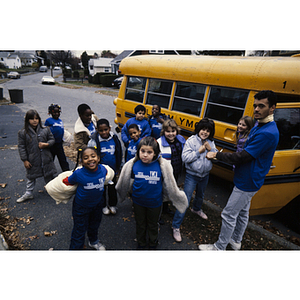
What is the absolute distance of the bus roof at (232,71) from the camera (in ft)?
10.6

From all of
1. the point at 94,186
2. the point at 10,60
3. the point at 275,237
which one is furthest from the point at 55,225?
the point at 10,60

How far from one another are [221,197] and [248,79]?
249 cm

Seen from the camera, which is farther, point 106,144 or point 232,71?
point 232,71

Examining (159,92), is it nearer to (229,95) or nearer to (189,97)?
(189,97)

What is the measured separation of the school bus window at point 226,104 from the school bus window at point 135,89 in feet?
7.25

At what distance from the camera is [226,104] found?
4.02 m

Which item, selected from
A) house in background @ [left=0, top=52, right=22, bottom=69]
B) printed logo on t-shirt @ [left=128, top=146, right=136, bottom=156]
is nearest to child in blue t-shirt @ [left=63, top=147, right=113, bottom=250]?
printed logo on t-shirt @ [left=128, top=146, right=136, bottom=156]

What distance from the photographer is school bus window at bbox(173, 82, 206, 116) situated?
445cm

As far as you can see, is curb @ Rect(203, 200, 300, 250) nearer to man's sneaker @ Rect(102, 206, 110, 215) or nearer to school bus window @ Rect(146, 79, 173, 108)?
man's sneaker @ Rect(102, 206, 110, 215)

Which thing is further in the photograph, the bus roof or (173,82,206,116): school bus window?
(173,82,206,116): school bus window

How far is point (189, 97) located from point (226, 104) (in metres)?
0.94

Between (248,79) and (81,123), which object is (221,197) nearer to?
(248,79)

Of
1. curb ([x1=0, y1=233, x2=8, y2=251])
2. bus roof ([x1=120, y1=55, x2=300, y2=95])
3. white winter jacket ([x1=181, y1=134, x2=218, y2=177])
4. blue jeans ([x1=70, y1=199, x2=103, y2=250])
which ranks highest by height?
bus roof ([x1=120, y1=55, x2=300, y2=95])

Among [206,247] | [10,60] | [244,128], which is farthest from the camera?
[10,60]
